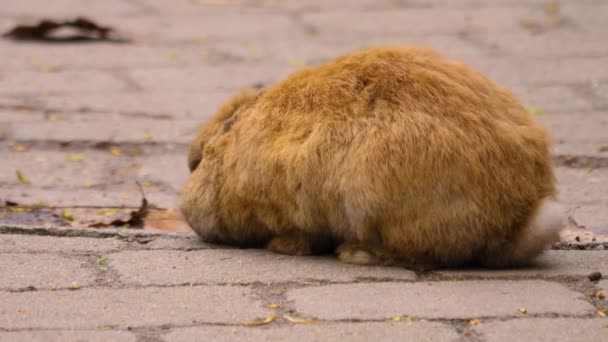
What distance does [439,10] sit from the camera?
1007 centimetres

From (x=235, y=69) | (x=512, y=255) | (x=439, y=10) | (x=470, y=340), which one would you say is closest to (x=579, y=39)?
(x=439, y=10)

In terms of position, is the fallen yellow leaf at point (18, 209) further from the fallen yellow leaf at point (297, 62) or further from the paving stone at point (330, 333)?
the fallen yellow leaf at point (297, 62)

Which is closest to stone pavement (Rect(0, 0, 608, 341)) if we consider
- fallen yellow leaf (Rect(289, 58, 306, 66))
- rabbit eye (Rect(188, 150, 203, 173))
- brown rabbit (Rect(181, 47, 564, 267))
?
fallen yellow leaf (Rect(289, 58, 306, 66))

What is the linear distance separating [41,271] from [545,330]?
2009 millimetres

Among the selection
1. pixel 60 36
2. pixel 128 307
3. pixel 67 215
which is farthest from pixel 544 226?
pixel 60 36

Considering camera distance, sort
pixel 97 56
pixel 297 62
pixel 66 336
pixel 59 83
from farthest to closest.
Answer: pixel 97 56 < pixel 297 62 < pixel 59 83 < pixel 66 336

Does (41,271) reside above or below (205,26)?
below

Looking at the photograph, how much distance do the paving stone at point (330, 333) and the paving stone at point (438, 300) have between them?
10 centimetres

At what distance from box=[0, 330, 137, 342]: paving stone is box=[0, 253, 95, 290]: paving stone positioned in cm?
51

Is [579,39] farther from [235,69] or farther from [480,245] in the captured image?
[480,245]

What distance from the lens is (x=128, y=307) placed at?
3.97 m

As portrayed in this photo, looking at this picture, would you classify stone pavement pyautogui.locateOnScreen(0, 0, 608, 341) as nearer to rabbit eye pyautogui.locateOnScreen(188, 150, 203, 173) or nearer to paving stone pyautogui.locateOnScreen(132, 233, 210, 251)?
paving stone pyautogui.locateOnScreen(132, 233, 210, 251)

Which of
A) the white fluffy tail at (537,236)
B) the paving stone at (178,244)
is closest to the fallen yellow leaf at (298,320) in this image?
the white fluffy tail at (537,236)

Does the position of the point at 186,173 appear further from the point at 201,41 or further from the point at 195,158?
the point at 201,41
